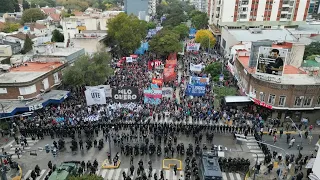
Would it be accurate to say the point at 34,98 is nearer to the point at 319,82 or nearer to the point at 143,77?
the point at 143,77

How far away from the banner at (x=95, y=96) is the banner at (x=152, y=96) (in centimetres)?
497

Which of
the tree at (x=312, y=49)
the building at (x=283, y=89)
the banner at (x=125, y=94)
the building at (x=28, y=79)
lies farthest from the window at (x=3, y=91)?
the tree at (x=312, y=49)

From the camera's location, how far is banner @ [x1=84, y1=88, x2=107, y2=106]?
3136cm

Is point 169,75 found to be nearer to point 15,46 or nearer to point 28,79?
point 28,79

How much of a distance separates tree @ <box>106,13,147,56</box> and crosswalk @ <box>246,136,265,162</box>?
35.8m

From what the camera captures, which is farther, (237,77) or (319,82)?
(237,77)

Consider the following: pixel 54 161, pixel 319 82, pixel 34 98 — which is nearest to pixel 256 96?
pixel 319 82

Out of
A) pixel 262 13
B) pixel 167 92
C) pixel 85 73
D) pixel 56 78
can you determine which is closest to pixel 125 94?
pixel 167 92

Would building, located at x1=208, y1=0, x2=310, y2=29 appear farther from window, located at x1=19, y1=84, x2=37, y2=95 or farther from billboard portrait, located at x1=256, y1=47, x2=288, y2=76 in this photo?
window, located at x1=19, y1=84, x2=37, y2=95

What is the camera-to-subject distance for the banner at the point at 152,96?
31.7m

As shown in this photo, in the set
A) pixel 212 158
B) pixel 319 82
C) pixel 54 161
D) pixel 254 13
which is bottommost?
pixel 54 161

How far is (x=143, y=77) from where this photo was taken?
1694 inches

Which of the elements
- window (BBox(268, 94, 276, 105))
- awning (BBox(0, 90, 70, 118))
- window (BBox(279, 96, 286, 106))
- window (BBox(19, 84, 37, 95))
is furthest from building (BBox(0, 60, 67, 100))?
window (BBox(279, 96, 286, 106))

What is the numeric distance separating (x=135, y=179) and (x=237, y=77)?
24.9 metres
